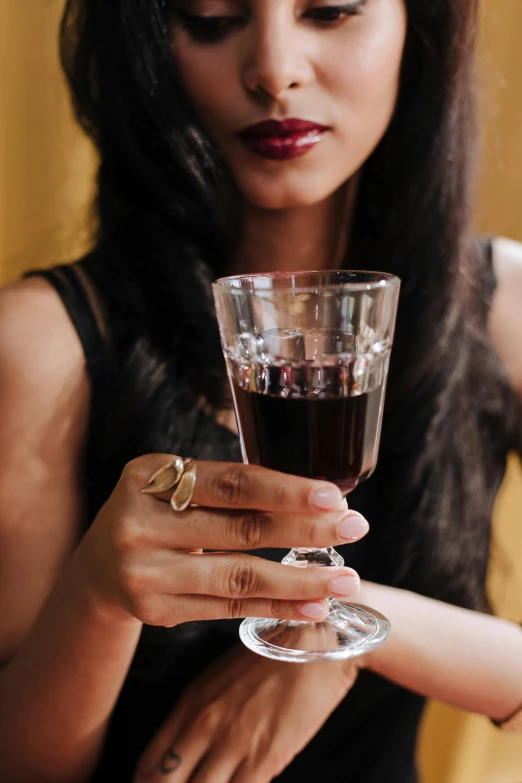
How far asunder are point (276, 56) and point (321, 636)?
24.4 inches

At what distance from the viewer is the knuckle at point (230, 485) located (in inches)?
22.9

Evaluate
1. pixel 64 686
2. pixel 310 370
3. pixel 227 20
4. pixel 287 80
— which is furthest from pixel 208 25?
pixel 64 686

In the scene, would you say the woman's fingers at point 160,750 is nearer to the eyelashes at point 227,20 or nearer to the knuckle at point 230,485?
the knuckle at point 230,485

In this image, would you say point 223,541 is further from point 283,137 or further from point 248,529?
point 283,137

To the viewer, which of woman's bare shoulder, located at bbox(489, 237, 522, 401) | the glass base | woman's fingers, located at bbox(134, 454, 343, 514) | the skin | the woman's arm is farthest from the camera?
woman's bare shoulder, located at bbox(489, 237, 522, 401)

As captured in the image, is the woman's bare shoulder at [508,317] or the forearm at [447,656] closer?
the forearm at [447,656]

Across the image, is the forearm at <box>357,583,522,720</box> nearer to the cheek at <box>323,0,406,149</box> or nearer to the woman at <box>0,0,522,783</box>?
the woman at <box>0,0,522,783</box>

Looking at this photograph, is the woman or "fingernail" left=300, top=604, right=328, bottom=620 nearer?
"fingernail" left=300, top=604, right=328, bottom=620

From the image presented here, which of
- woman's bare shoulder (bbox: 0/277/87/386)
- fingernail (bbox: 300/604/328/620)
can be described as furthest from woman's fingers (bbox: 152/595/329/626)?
woman's bare shoulder (bbox: 0/277/87/386)

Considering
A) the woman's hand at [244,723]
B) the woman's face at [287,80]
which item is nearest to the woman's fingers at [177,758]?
the woman's hand at [244,723]

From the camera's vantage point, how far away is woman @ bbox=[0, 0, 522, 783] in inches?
35.7

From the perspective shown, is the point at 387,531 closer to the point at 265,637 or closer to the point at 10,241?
the point at 265,637

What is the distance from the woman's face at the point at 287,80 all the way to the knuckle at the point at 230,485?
0.50 meters

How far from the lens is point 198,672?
1061mm
